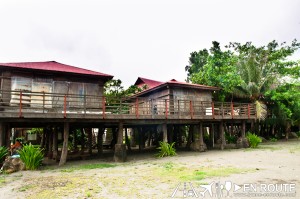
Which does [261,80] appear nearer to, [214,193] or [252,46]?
[252,46]

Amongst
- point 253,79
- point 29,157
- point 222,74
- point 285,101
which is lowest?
point 29,157

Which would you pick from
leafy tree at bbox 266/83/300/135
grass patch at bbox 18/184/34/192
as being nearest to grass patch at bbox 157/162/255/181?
grass patch at bbox 18/184/34/192

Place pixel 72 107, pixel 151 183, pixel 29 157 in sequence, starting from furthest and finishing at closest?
pixel 72 107, pixel 29 157, pixel 151 183

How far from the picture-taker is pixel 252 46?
2708cm

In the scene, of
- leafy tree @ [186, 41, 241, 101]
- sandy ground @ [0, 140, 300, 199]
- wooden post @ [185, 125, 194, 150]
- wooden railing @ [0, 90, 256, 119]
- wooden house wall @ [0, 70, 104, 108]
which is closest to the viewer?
sandy ground @ [0, 140, 300, 199]

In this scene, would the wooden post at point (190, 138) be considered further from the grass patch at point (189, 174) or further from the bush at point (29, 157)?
the bush at point (29, 157)

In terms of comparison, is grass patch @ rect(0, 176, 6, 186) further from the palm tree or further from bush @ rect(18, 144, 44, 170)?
the palm tree

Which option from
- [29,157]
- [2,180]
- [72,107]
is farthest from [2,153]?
[72,107]

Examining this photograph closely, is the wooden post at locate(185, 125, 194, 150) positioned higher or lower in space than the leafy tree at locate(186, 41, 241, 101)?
lower

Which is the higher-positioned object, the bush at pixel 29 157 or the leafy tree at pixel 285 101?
the leafy tree at pixel 285 101

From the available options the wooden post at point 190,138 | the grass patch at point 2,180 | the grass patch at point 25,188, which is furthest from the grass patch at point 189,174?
the wooden post at point 190,138

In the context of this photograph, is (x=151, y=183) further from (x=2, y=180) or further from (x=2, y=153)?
(x=2, y=153)

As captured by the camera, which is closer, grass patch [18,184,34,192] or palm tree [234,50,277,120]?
grass patch [18,184,34,192]

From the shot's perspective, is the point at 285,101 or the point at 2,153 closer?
the point at 2,153
